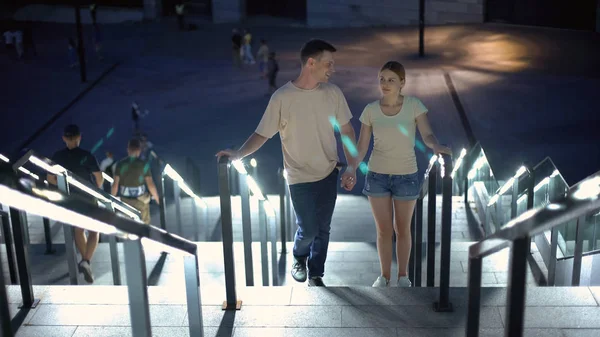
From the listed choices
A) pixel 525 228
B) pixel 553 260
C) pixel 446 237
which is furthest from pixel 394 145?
pixel 553 260

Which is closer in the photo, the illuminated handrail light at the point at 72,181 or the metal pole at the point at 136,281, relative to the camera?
the metal pole at the point at 136,281

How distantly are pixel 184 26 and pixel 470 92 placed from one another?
12647 mm

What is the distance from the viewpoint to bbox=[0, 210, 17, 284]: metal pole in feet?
16.5

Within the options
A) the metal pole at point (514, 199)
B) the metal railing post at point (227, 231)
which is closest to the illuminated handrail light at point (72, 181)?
the metal railing post at point (227, 231)

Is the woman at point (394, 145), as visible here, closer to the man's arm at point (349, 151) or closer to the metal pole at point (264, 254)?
the man's arm at point (349, 151)

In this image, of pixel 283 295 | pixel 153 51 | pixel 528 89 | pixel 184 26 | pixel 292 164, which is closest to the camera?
pixel 283 295

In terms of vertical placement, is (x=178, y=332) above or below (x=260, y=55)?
above

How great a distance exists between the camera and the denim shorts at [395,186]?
472 cm

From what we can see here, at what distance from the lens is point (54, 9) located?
100ft

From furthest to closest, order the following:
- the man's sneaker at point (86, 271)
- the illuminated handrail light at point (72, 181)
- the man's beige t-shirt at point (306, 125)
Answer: the man's sneaker at point (86, 271) → the illuminated handrail light at point (72, 181) → the man's beige t-shirt at point (306, 125)

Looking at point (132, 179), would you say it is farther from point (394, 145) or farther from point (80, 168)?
point (394, 145)

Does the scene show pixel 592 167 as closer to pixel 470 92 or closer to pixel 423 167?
pixel 423 167

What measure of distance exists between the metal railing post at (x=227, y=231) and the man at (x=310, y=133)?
0.28 m

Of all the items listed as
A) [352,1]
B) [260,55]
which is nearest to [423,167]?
[260,55]
